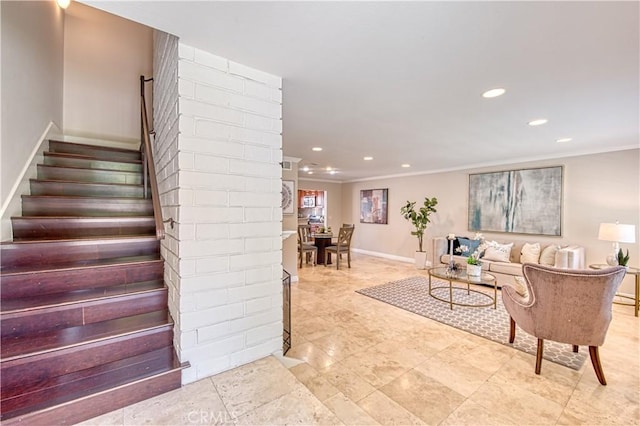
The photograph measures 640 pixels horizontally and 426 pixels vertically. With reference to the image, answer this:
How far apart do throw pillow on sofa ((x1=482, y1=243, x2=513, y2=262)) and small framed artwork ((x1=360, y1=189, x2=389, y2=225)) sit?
305 centimetres

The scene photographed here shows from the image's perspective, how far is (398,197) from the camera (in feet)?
24.3

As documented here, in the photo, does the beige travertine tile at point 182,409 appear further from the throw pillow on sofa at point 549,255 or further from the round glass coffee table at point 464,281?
the throw pillow on sofa at point 549,255

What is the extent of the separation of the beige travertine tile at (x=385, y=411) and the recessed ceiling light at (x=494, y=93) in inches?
94.9

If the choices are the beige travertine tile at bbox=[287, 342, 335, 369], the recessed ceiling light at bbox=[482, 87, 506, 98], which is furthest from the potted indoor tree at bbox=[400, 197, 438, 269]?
the beige travertine tile at bbox=[287, 342, 335, 369]

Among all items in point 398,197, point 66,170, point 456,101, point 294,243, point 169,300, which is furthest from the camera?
point 398,197

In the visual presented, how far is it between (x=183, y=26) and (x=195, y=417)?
193cm

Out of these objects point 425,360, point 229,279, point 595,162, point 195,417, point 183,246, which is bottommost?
point 425,360

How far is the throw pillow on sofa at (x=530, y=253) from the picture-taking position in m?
4.50

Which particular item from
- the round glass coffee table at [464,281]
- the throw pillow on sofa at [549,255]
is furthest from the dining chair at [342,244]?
the throw pillow on sofa at [549,255]

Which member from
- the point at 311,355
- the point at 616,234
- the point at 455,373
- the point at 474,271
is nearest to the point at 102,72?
the point at 311,355

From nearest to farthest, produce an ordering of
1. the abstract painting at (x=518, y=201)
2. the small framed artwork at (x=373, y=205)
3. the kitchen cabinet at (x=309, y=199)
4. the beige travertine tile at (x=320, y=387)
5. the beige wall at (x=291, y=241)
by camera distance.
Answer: the beige travertine tile at (x=320, y=387)
the abstract painting at (x=518, y=201)
the beige wall at (x=291, y=241)
the small framed artwork at (x=373, y=205)
the kitchen cabinet at (x=309, y=199)

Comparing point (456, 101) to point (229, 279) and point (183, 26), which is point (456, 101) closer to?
point (183, 26)

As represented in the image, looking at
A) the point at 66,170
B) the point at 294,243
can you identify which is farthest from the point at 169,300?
the point at 294,243

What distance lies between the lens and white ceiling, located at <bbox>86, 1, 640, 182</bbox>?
128 centimetres
